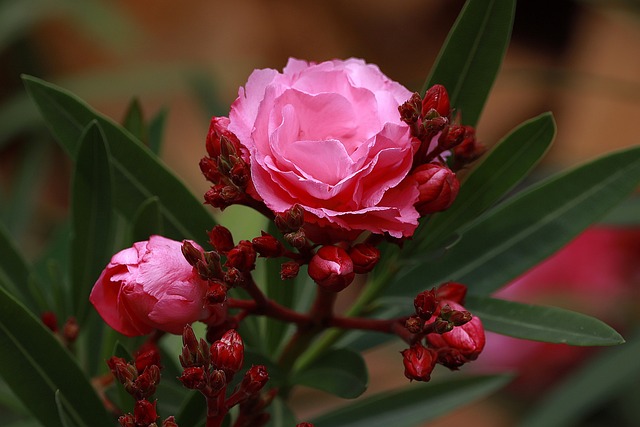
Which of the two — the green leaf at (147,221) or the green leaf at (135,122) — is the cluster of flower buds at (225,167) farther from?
the green leaf at (135,122)

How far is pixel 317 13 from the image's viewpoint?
3328mm

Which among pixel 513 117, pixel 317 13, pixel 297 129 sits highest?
pixel 297 129

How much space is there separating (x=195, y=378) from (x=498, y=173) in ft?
1.08

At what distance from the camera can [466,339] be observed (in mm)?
667

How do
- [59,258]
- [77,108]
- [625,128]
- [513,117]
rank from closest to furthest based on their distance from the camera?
[77,108]
[59,258]
[625,128]
[513,117]

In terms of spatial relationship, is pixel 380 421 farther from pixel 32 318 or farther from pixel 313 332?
pixel 32 318

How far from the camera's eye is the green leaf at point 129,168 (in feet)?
2.49

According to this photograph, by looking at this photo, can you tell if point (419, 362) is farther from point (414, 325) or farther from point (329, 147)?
point (329, 147)

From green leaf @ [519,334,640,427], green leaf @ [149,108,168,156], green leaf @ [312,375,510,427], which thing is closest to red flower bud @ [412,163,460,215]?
green leaf @ [312,375,510,427]

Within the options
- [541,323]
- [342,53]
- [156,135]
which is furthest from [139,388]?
[342,53]

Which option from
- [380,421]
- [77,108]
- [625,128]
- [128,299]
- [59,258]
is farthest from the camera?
[625,128]

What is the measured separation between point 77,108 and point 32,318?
0.62 feet

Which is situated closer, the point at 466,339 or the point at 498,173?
the point at 466,339

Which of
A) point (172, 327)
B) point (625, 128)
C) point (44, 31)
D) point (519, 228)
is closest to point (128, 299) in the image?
point (172, 327)
